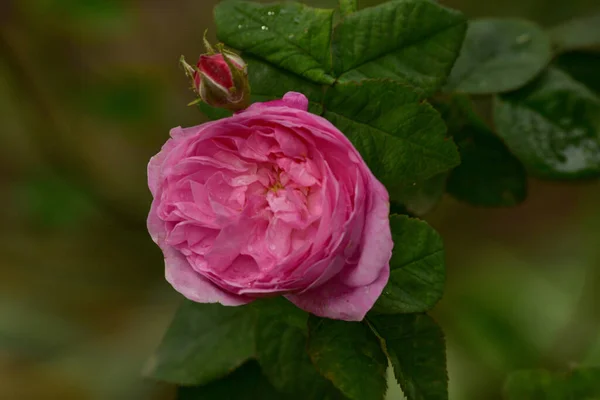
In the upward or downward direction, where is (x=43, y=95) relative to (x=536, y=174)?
downward

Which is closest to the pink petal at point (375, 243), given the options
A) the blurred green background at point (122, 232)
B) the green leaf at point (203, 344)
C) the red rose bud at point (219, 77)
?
the red rose bud at point (219, 77)

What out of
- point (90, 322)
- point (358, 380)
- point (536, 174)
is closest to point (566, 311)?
point (536, 174)

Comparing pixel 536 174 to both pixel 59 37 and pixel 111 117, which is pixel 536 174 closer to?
pixel 111 117

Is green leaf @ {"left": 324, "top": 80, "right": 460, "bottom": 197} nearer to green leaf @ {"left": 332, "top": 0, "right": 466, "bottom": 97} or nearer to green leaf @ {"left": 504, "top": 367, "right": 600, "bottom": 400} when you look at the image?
green leaf @ {"left": 332, "top": 0, "right": 466, "bottom": 97}

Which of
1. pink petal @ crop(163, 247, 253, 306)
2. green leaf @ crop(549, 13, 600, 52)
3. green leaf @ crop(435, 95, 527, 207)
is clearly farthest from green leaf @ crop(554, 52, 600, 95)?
pink petal @ crop(163, 247, 253, 306)

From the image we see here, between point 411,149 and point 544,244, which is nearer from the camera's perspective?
point 411,149

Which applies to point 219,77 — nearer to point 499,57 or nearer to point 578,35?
point 499,57
